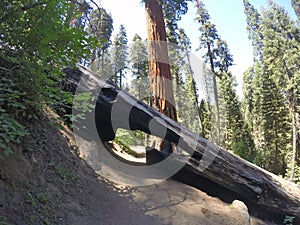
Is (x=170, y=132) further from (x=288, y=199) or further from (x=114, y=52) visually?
(x=114, y=52)

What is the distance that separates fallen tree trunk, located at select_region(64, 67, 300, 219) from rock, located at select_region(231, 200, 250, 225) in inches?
14.3

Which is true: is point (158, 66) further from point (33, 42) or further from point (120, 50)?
point (120, 50)

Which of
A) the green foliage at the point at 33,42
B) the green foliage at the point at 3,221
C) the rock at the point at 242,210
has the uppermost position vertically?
the green foliage at the point at 33,42

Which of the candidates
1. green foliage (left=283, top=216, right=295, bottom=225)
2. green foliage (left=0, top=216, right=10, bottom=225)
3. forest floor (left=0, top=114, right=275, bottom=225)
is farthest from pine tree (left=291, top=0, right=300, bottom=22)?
green foliage (left=0, top=216, right=10, bottom=225)

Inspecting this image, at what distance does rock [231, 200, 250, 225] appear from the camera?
17.1ft

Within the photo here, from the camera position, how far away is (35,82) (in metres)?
3.23

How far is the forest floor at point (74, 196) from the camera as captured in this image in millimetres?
3312

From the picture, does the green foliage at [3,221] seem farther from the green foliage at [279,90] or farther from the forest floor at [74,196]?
the green foliage at [279,90]

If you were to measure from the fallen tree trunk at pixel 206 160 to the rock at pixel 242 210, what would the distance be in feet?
1.19

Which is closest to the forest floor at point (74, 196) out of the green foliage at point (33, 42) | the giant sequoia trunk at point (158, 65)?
the green foliage at point (33, 42)

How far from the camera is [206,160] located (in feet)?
20.0

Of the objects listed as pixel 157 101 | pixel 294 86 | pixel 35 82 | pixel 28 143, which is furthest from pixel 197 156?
pixel 294 86

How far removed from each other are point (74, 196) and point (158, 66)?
16.2 ft

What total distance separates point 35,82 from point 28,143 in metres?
1.43
